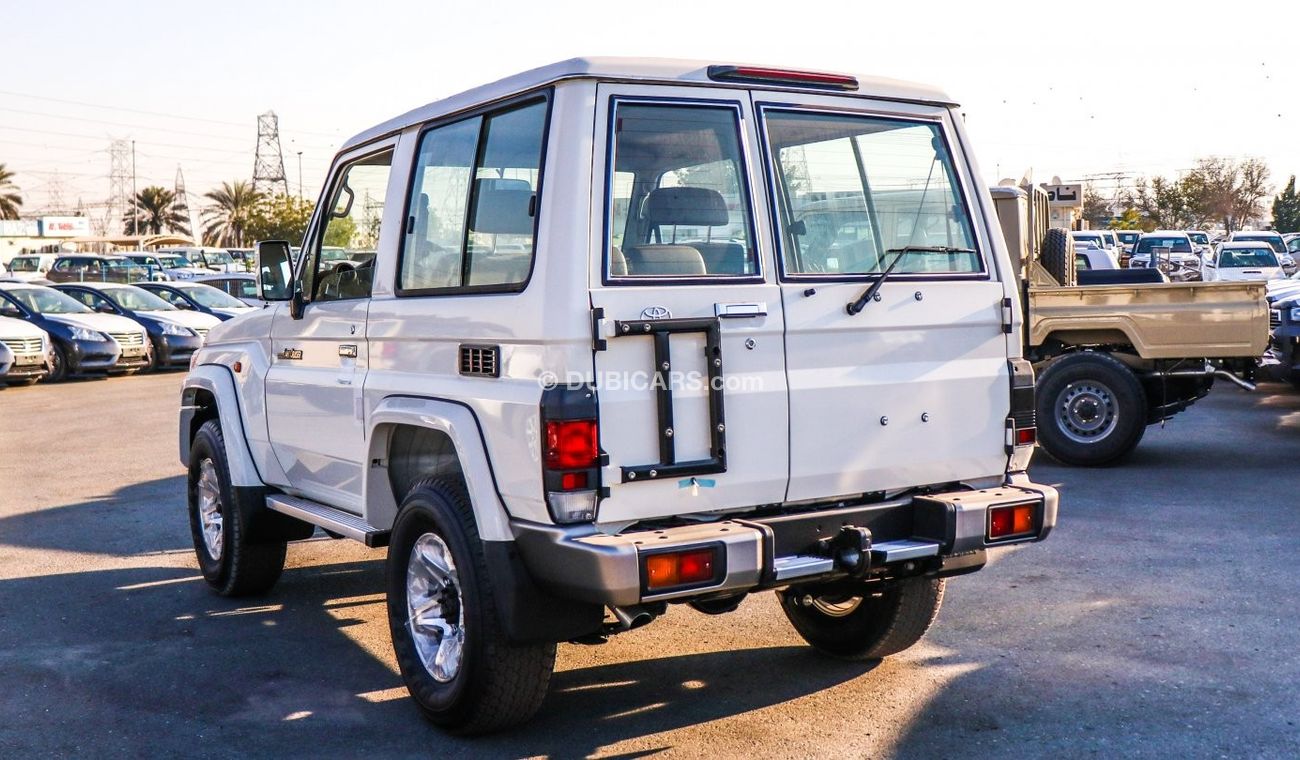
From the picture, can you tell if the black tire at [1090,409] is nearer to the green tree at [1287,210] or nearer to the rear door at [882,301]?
the rear door at [882,301]

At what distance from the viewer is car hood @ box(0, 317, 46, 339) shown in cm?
1903

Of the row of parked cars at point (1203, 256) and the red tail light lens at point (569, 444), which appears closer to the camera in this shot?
the red tail light lens at point (569, 444)

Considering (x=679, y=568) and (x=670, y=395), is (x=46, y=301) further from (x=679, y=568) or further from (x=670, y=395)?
(x=679, y=568)

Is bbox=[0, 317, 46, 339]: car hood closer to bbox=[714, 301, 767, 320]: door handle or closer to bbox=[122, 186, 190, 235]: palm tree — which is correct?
bbox=[714, 301, 767, 320]: door handle

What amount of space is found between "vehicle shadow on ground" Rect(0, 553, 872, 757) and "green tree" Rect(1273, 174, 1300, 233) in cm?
8818

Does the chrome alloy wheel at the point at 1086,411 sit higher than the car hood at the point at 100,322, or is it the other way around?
the car hood at the point at 100,322

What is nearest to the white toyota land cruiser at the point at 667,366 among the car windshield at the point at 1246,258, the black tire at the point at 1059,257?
the black tire at the point at 1059,257

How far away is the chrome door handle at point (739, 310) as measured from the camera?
429 cm

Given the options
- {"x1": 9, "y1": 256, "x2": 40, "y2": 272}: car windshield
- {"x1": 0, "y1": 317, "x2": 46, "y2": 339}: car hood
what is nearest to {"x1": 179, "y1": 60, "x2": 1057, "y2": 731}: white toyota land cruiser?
{"x1": 0, "y1": 317, "x2": 46, "y2": 339}: car hood

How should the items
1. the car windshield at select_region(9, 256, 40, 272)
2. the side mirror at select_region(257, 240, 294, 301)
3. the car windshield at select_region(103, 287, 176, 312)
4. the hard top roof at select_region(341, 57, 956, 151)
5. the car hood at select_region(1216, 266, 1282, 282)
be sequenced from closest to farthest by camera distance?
the hard top roof at select_region(341, 57, 956, 151) < the side mirror at select_region(257, 240, 294, 301) < the car windshield at select_region(103, 287, 176, 312) < the car hood at select_region(1216, 266, 1282, 282) < the car windshield at select_region(9, 256, 40, 272)

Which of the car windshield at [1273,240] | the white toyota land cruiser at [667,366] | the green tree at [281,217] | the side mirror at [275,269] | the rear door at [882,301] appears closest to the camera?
the white toyota land cruiser at [667,366]

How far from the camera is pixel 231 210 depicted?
85.8 metres

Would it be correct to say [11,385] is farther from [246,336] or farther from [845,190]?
[845,190]

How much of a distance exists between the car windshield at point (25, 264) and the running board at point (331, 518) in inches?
1677
